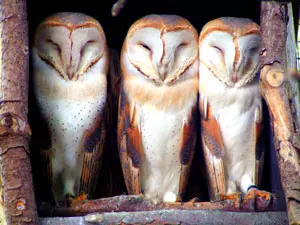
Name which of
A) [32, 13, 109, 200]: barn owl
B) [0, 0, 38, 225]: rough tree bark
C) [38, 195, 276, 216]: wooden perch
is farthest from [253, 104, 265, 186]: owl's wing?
[0, 0, 38, 225]: rough tree bark

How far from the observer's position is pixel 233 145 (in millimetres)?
2771

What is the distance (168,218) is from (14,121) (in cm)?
69

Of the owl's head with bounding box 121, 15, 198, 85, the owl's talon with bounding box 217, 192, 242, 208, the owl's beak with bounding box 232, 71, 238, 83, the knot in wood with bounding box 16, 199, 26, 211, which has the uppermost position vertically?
the owl's head with bounding box 121, 15, 198, 85

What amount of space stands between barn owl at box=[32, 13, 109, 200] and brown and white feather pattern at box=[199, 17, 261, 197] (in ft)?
1.64

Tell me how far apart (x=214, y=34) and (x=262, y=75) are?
50 cm

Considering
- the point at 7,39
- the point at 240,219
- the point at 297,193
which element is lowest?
the point at 240,219

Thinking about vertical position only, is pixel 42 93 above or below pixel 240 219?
above

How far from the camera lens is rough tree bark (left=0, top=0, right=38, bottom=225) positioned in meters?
2.19

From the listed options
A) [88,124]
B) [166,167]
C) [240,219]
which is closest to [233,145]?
[166,167]

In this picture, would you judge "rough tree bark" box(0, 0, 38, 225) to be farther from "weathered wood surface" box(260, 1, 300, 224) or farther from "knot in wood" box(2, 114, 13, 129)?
"weathered wood surface" box(260, 1, 300, 224)

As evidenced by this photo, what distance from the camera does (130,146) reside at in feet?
9.09

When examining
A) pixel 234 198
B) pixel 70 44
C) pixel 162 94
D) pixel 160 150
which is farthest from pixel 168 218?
pixel 70 44

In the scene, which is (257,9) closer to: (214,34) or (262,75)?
(214,34)

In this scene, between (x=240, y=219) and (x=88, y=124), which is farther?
(x=88, y=124)
